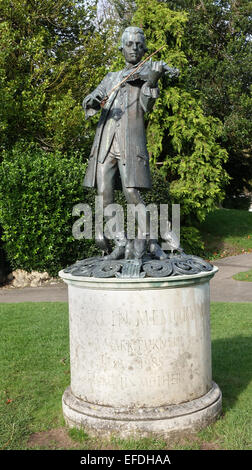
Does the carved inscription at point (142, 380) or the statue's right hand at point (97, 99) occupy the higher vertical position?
the statue's right hand at point (97, 99)

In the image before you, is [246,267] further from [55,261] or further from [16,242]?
[16,242]

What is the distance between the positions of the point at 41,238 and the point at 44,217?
54cm

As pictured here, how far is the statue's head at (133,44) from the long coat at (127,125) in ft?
0.48

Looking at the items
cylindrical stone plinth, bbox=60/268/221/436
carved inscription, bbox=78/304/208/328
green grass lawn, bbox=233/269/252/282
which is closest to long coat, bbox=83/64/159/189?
cylindrical stone plinth, bbox=60/268/221/436

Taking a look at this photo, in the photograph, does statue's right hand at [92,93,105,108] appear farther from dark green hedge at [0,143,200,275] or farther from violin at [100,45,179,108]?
dark green hedge at [0,143,200,275]

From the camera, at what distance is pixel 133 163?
406 centimetres

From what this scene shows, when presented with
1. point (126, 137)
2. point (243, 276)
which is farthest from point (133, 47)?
point (243, 276)

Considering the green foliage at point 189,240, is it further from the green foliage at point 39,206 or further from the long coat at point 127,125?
the long coat at point 127,125

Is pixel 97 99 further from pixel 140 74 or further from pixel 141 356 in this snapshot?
pixel 141 356

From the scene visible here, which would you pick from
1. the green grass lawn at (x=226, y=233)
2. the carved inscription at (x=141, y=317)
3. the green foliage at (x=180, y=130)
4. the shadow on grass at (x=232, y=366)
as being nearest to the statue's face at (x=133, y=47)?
the carved inscription at (x=141, y=317)

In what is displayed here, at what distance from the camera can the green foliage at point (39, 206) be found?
35.0 ft

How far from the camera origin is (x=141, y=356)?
3.63 meters

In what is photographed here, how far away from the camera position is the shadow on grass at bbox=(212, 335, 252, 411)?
15.6ft
